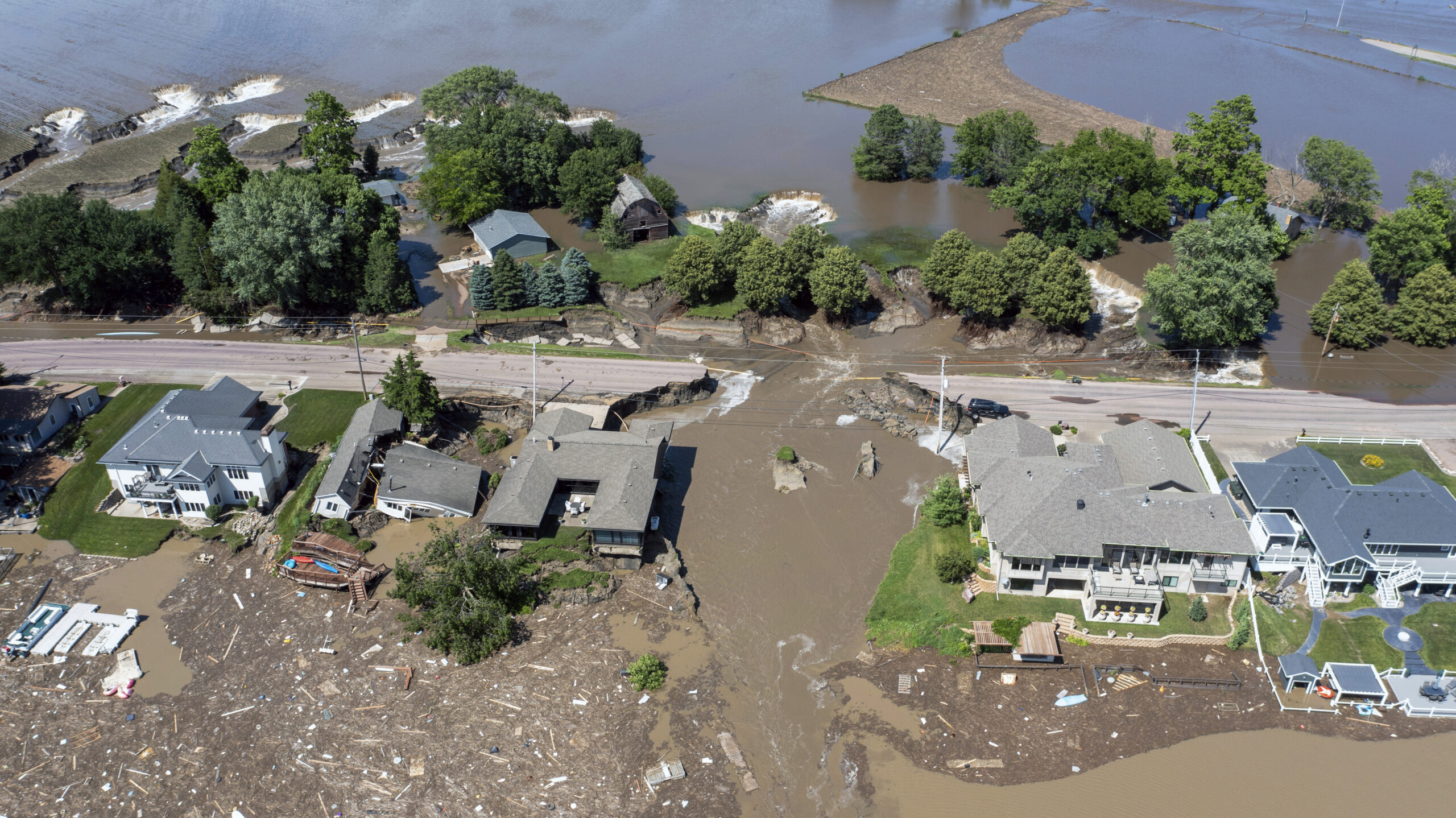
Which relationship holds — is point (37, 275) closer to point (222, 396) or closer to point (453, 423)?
point (222, 396)

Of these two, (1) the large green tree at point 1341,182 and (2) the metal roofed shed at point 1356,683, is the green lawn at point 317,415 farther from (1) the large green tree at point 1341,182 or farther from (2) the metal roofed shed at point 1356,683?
(1) the large green tree at point 1341,182

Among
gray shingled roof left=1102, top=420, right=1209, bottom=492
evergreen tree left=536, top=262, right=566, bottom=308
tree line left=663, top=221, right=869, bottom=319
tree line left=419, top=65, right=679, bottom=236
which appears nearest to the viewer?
gray shingled roof left=1102, top=420, right=1209, bottom=492

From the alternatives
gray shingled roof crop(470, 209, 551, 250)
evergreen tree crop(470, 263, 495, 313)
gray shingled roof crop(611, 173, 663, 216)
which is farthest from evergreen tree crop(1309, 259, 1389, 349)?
gray shingled roof crop(470, 209, 551, 250)

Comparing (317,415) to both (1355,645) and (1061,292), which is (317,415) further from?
(1355,645)

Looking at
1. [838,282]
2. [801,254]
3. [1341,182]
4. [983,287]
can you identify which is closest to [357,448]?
[801,254]

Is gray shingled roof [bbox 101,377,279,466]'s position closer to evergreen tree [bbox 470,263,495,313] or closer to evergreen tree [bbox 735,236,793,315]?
evergreen tree [bbox 470,263,495,313]
